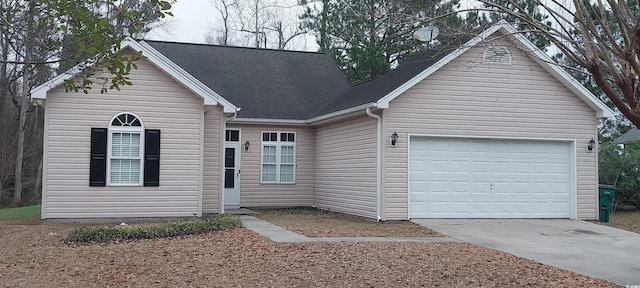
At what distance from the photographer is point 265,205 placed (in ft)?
60.7

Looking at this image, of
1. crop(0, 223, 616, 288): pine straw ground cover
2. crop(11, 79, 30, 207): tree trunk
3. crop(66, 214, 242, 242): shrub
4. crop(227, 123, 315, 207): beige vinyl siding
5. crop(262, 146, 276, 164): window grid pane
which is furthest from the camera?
crop(11, 79, 30, 207): tree trunk

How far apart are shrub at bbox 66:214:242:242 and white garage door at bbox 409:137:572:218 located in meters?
5.17

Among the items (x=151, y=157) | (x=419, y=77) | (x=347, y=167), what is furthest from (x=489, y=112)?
(x=151, y=157)

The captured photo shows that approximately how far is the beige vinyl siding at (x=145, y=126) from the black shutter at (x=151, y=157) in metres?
0.12

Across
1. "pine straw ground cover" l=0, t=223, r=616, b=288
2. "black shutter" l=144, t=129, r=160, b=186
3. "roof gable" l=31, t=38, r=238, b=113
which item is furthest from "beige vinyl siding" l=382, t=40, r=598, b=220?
"black shutter" l=144, t=129, r=160, b=186

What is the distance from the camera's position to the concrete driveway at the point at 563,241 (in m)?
9.41

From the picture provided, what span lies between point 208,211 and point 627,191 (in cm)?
1381

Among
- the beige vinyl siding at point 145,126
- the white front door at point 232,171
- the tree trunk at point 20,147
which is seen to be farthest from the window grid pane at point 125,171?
the tree trunk at point 20,147

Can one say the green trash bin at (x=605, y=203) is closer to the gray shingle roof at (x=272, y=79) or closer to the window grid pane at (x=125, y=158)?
the gray shingle roof at (x=272, y=79)

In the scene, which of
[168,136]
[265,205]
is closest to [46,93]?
[168,136]

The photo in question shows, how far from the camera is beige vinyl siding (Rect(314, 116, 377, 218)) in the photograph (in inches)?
595

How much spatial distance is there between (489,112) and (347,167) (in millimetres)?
4067

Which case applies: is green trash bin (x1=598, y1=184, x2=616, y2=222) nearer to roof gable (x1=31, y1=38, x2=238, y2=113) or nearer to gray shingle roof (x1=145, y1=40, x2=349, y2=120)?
gray shingle roof (x1=145, y1=40, x2=349, y2=120)

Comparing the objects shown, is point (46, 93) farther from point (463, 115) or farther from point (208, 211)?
point (463, 115)
